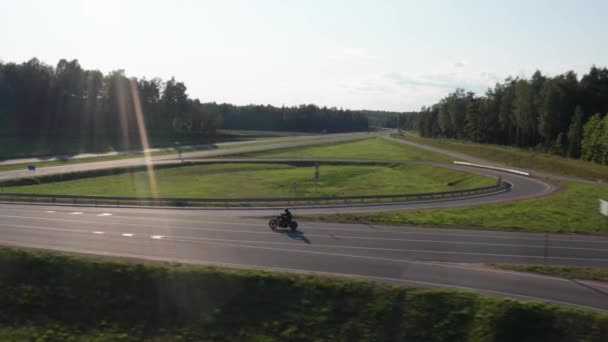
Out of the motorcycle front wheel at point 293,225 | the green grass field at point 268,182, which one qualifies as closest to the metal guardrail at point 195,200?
the green grass field at point 268,182

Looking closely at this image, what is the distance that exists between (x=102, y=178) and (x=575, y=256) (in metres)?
56.3

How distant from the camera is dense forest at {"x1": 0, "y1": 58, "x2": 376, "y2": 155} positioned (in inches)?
4820

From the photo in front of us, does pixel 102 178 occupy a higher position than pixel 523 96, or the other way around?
pixel 523 96

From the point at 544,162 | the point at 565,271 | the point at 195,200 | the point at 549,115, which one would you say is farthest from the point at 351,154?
the point at 565,271

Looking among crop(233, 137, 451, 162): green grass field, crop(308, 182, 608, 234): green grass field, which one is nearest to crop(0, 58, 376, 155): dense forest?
crop(233, 137, 451, 162): green grass field

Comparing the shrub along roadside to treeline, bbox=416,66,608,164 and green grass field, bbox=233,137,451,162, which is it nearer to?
treeline, bbox=416,66,608,164

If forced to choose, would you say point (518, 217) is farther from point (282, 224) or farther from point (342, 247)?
point (282, 224)

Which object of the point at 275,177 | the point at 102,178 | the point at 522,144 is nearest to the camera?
the point at 102,178

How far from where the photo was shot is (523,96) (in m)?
111

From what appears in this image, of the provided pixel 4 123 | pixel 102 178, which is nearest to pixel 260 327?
pixel 102 178

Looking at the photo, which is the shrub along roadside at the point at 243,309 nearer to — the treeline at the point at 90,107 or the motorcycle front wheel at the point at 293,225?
the motorcycle front wheel at the point at 293,225

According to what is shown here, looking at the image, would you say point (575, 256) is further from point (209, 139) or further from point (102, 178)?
point (209, 139)

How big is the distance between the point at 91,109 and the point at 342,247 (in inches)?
4669

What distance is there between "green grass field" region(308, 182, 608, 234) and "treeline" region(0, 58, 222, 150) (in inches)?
3345
